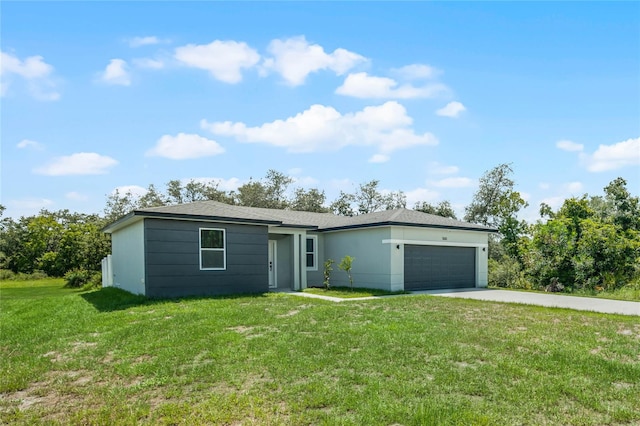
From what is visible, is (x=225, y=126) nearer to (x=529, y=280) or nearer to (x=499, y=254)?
(x=529, y=280)

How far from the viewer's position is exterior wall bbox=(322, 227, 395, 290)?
596 inches

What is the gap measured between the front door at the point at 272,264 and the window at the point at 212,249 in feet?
10.6

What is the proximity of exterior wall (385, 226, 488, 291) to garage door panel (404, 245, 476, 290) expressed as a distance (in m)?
0.23

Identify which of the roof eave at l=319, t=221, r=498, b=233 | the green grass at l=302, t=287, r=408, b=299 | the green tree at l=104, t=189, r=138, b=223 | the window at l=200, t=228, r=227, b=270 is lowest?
the green grass at l=302, t=287, r=408, b=299

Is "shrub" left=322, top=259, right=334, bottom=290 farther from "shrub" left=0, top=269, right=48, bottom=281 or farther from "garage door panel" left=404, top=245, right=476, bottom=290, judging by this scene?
"shrub" left=0, top=269, right=48, bottom=281

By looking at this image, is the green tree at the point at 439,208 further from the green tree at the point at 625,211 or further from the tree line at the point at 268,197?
the green tree at the point at 625,211

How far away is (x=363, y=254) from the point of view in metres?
16.1

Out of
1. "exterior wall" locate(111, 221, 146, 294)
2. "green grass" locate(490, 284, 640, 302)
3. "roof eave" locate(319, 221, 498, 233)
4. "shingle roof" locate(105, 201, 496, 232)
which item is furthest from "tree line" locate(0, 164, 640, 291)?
"exterior wall" locate(111, 221, 146, 294)

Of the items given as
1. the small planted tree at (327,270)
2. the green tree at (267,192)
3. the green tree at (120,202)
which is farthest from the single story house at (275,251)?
the green tree at (120,202)

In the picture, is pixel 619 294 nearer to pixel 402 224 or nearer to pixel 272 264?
pixel 402 224

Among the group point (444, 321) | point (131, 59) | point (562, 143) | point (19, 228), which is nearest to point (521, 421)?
point (444, 321)

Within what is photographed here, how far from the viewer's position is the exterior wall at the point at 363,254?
15141 millimetres

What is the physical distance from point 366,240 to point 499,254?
1782 cm

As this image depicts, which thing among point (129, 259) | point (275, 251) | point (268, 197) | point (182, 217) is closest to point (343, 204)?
point (268, 197)
